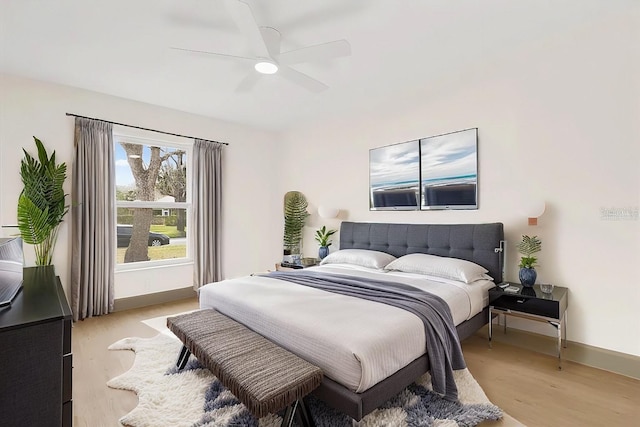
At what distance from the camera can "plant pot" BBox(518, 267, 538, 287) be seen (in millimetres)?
2865

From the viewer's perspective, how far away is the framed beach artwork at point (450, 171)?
11.2 ft

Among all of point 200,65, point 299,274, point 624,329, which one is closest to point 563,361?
point 624,329

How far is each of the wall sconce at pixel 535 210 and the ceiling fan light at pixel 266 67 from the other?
8.57 feet

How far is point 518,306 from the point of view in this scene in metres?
2.71

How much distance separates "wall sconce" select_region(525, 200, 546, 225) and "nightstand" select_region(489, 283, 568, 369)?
64 cm

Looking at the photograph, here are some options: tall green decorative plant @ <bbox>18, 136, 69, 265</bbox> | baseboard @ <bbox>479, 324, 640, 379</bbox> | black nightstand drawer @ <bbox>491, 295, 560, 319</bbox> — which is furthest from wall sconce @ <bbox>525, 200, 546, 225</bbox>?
tall green decorative plant @ <bbox>18, 136, 69, 265</bbox>

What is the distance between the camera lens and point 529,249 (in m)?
2.93

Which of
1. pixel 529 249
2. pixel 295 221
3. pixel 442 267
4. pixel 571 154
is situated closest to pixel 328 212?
pixel 295 221

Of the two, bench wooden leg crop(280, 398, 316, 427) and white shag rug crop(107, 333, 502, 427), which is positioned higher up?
bench wooden leg crop(280, 398, 316, 427)

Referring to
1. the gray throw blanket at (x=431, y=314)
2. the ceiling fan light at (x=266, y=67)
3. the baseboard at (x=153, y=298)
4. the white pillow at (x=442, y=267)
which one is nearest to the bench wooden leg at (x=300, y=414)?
the gray throw blanket at (x=431, y=314)

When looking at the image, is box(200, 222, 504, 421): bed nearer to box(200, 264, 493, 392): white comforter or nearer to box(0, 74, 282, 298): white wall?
box(200, 264, 493, 392): white comforter

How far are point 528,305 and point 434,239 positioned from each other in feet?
3.76

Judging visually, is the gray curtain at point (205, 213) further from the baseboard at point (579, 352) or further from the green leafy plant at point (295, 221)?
the baseboard at point (579, 352)

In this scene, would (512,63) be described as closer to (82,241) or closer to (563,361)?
(563,361)
